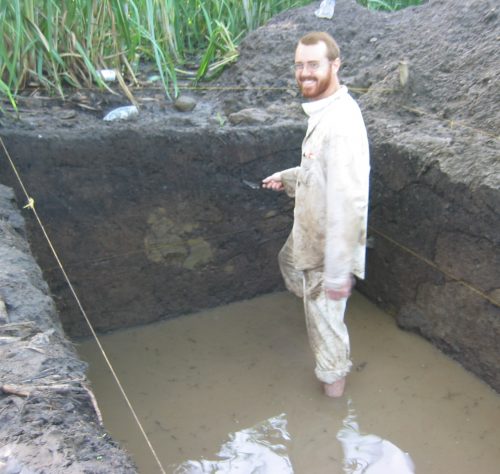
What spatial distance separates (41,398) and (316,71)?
1553 mm

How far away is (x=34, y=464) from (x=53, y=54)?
2682 mm

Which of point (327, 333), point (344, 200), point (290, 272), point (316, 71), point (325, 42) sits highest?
point (325, 42)

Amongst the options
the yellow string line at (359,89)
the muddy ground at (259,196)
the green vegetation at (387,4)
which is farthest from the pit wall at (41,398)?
the green vegetation at (387,4)

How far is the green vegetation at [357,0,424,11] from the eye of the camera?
5.22m

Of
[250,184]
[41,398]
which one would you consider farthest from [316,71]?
[41,398]

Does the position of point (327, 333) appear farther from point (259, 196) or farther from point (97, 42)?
point (97, 42)

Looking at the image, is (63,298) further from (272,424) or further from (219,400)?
(272,424)

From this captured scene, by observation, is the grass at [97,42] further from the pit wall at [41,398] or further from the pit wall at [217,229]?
the pit wall at [41,398]

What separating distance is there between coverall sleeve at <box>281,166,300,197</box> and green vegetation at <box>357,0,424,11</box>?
297 centimetres

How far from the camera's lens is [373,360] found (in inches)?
122

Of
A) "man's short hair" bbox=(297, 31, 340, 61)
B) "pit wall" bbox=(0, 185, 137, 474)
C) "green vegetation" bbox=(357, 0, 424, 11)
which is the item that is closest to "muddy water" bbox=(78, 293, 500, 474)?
"pit wall" bbox=(0, 185, 137, 474)

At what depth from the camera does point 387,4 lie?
5.28 m

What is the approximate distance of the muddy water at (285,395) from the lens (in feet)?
8.44

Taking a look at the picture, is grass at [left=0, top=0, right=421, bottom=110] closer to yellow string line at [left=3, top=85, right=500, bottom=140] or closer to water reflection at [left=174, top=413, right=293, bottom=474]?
yellow string line at [left=3, top=85, right=500, bottom=140]
